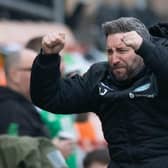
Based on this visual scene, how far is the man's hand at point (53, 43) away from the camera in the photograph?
533 cm

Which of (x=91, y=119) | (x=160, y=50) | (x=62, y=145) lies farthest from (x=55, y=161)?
(x=91, y=119)

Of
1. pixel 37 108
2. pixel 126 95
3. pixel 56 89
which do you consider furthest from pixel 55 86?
pixel 37 108

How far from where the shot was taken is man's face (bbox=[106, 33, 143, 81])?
17.6 feet

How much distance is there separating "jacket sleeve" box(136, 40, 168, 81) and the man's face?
0.20 m

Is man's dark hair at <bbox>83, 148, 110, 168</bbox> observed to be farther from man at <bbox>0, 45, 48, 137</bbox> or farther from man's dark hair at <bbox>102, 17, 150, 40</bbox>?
man's dark hair at <bbox>102, 17, 150, 40</bbox>

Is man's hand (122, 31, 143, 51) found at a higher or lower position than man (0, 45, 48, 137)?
higher

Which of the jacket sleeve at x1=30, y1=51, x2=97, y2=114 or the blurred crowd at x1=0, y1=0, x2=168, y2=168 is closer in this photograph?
the jacket sleeve at x1=30, y1=51, x2=97, y2=114

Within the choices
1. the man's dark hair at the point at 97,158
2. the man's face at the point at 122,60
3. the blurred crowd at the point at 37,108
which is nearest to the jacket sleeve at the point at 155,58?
the man's face at the point at 122,60

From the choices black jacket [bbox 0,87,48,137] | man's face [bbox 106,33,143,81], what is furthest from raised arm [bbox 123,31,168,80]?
black jacket [bbox 0,87,48,137]

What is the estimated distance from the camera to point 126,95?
5.39 metres

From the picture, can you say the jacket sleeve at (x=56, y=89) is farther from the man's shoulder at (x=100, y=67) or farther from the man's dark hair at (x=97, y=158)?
the man's dark hair at (x=97, y=158)

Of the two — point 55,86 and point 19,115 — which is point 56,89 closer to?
point 55,86

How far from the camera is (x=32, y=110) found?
23.7ft

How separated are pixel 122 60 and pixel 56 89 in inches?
15.6
